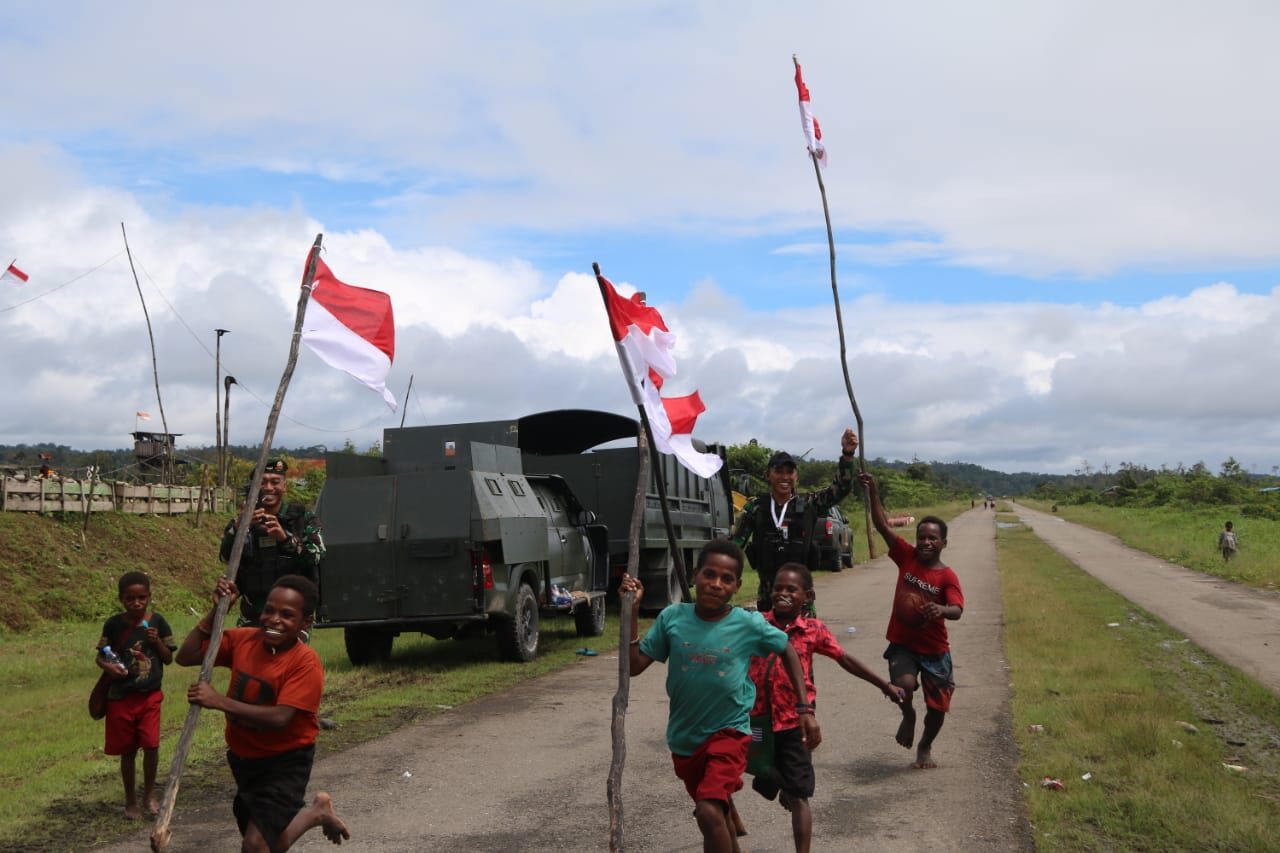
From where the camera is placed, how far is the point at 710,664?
4.73 m

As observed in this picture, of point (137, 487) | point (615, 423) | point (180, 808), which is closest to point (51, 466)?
point (137, 487)

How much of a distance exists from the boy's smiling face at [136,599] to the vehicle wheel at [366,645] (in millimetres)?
5983

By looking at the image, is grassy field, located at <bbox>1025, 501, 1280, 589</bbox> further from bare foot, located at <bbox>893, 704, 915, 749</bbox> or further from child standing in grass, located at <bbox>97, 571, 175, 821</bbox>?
child standing in grass, located at <bbox>97, 571, 175, 821</bbox>

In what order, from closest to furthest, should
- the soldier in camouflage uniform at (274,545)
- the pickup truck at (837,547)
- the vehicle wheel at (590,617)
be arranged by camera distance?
the soldier in camouflage uniform at (274,545) → the vehicle wheel at (590,617) → the pickup truck at (837,547)

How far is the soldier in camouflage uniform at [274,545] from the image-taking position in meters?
6.66

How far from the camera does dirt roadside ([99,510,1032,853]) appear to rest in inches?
231

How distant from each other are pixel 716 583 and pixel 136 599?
10.2ft

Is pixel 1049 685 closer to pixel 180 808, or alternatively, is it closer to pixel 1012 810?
pixel 1012 810

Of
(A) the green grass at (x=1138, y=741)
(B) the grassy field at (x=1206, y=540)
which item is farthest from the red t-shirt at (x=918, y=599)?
(B) the grassy field at (x=1206, y=540)

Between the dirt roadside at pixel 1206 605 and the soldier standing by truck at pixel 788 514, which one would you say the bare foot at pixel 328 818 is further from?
the dirt roadside at pixel 1206 605

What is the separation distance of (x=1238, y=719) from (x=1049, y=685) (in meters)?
1.50

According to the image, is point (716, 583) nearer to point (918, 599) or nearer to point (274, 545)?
point (918, 599)

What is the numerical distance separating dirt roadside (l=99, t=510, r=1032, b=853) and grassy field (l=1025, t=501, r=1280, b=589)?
56.9ft

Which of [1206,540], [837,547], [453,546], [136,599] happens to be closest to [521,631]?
[453,546]
